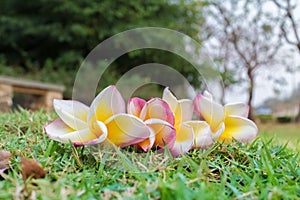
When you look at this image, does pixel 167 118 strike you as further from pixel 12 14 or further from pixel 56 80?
pixel 12 14

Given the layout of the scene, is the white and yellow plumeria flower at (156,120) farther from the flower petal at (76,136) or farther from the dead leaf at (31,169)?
the dead leaf at (31,169)

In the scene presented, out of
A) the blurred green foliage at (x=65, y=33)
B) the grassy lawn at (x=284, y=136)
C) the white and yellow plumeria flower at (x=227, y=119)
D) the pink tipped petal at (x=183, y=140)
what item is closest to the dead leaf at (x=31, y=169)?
the pink tipped petal at (x=183, y=140)

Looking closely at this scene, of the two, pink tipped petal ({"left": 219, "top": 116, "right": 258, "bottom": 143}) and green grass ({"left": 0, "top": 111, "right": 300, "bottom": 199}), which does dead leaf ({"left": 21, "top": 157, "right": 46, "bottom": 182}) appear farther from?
pink tipped petal ({"left": 219, "top": 116, "right": 258, "bottom": 143})

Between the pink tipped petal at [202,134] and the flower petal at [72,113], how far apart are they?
0.59ft

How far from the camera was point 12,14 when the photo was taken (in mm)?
5316

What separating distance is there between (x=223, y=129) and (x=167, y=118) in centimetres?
→ 11

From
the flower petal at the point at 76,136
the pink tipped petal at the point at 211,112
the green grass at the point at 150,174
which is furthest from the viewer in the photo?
the pink tipped petal at the point at 211,112

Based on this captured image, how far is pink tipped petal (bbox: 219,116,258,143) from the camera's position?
62 cm

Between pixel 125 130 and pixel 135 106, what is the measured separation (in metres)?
0.06

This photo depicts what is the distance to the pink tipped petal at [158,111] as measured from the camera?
20.9 inches

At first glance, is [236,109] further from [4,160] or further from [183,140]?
[4,160]

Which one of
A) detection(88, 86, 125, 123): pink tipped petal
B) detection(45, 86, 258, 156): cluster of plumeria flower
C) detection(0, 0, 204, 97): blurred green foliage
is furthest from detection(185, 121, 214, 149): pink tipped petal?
detection(0, 0, 204, 97): blurred green foliage

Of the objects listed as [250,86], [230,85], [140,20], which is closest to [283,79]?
[250,86]

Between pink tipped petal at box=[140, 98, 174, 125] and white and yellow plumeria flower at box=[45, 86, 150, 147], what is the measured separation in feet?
0.12
